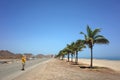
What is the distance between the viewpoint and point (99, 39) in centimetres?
3822

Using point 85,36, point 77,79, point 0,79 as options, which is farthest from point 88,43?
point 0,79

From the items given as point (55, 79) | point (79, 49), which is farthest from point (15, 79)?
point (79, 49)

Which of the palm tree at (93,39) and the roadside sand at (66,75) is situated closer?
the roadside sand at (66,75)

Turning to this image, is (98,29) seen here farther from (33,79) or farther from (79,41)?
(33,79)

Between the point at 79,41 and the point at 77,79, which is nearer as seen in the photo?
the point at 77,79

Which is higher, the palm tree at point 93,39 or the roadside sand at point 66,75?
the palm tree at point 93,39

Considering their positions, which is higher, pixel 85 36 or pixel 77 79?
pixel 85 36

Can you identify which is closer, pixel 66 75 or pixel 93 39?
pixel 66 75

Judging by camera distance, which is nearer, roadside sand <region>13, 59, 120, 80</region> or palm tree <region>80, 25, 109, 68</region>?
roadside sand <region>13, 59, 120, 80</region>

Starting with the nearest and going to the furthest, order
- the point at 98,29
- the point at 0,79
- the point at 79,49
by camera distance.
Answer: the point at 0,79, the point at 98,29, the point at 79,49

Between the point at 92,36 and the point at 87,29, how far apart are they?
4.64 ft

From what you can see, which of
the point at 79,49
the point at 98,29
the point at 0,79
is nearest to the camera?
the point at 0,79

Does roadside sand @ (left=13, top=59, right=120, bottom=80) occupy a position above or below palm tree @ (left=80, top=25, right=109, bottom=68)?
below

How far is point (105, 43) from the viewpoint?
126 feet
